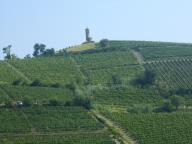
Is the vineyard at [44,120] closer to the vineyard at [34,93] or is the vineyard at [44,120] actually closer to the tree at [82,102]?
the tree at [82,102]

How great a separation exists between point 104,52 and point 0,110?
53.1m

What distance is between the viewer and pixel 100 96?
119625 millimetres

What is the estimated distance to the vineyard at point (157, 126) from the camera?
9800 centimetres

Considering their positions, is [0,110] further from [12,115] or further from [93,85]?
[93,85]

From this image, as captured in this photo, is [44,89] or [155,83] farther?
[155,83]

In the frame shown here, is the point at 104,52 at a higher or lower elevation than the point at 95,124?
higher

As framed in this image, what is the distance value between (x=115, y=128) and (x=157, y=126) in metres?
5.77

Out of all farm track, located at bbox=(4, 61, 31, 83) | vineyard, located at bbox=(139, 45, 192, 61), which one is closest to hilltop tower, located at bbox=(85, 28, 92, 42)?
vineyard, located at bbox=(139, 45, 192, 61)

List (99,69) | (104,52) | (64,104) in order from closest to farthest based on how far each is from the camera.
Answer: (64,104), (99,69), (104,52)

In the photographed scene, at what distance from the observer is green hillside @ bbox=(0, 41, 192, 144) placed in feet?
324

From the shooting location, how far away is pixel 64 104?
109812 millimetres

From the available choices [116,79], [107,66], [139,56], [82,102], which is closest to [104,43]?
[139,56]

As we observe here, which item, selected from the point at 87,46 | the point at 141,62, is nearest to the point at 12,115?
the point at 141,62

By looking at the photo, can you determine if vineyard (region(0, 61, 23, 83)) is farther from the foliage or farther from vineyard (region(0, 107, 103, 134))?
vineyard (region(0, 107, 103, 134))
